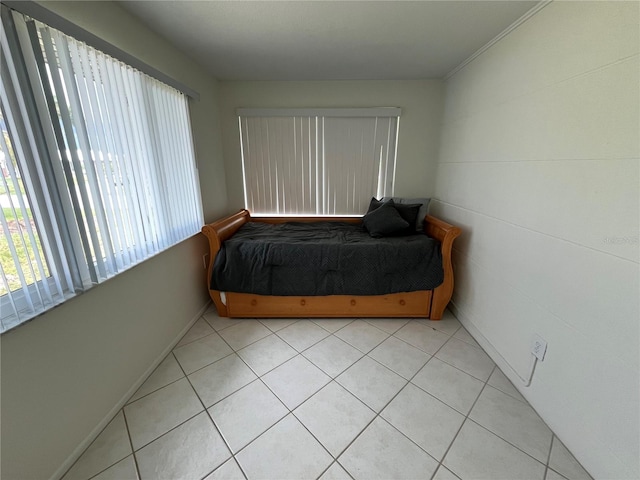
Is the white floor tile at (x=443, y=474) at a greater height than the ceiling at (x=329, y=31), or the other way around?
the ceiling at (x=329, y=31)

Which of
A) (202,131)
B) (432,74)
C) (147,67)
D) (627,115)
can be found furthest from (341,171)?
(627,115)

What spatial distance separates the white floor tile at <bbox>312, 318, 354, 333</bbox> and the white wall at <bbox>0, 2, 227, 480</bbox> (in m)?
1.13

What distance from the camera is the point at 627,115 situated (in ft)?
3.20

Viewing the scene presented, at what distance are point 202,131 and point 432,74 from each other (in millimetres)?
2380

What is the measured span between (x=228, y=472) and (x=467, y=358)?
163cm

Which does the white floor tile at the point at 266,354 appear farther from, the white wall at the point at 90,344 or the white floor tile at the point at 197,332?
the white wall at the point at 90,344

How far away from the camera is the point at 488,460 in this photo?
3.70 feet

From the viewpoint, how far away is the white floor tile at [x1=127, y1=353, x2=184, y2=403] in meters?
1.49

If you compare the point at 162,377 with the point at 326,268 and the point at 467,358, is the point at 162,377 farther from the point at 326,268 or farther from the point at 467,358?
the point at 467,358

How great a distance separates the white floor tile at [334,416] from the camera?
1224 mm

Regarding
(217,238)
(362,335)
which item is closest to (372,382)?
(362,335)

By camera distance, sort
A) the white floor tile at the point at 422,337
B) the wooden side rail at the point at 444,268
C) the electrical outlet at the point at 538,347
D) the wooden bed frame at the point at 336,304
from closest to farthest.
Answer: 1. the electrical outlet at the point at 538,347
2. the white floor tile at the point at 422,337
3. the wooden side rail at the point at 444,268
4. the wooden bed frame at the point at 336,304

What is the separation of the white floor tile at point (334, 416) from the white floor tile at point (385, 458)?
0.05m

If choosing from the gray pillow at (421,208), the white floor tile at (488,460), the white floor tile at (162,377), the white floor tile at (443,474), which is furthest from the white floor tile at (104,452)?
the gray pillow at (421,208)
